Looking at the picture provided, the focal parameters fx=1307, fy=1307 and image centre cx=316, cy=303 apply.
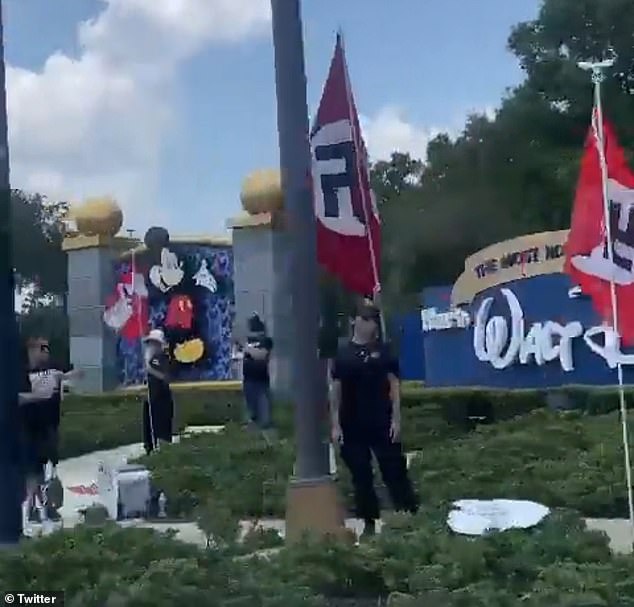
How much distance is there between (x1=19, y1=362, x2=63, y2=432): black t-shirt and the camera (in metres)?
11.0

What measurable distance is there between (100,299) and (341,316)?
9.46 m

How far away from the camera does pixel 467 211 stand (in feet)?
118

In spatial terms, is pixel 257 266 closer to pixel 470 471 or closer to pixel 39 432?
pixel 470 471

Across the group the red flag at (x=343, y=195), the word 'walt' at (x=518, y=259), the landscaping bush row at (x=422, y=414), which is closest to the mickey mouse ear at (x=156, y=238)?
the landscaping bush row at (x=422, y=414)

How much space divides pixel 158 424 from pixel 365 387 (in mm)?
7143

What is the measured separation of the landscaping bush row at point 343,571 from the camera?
18.5ft

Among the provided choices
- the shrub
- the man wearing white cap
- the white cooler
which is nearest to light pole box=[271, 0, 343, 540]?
the shrub

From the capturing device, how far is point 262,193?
25.9 metres

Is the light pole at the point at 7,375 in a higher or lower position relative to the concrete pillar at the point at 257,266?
lower

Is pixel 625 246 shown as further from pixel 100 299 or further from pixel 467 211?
pixel 467 211

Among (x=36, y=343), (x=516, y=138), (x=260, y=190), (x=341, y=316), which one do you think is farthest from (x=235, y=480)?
(x=516, y=138)

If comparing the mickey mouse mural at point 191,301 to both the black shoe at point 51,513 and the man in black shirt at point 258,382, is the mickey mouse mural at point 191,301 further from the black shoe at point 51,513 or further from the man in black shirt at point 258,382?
the black shoe at point 51,513

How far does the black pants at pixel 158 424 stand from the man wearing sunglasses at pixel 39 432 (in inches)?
167

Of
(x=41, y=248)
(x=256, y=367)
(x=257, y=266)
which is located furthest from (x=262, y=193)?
(x=41, y=248)
